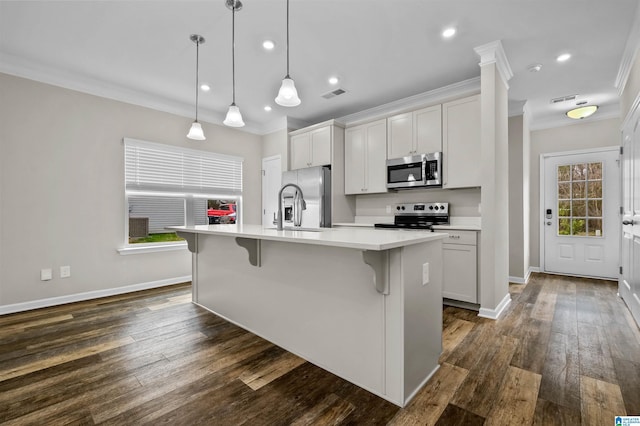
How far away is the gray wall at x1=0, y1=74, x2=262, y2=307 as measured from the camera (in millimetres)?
3131

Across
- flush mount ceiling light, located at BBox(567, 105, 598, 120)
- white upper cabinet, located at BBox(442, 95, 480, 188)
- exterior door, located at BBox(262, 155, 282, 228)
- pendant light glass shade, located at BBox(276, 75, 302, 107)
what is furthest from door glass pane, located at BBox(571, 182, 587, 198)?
pendant light glass shade, located at BBox(276, 75, 302, 107)

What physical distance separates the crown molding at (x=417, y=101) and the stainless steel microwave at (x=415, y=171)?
657 millimetres

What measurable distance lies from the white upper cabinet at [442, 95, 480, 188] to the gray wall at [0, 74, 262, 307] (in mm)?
3797

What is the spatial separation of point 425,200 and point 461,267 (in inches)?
46.8

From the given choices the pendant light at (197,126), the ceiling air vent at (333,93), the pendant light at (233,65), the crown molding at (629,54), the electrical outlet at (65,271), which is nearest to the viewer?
the pendant light at (233,65)

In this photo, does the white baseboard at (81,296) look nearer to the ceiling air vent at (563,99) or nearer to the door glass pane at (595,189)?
the ceiling air vent at (563,99)

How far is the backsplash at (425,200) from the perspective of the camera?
3732mm

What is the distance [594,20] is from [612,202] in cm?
329

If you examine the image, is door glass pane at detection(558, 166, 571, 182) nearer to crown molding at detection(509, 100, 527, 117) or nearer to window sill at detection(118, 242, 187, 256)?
crown molding at detection(509, 100, 527, 117)

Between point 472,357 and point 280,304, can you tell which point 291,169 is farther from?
point 472,357

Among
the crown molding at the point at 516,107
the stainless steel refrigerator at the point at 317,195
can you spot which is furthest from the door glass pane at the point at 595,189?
the stainless steel refrigerator at the point at 317,195

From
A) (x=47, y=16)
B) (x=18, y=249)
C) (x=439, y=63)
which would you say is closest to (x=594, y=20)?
(x=439, y=63)

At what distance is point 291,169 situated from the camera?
17.0 feet

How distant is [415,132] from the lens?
3.86 m
